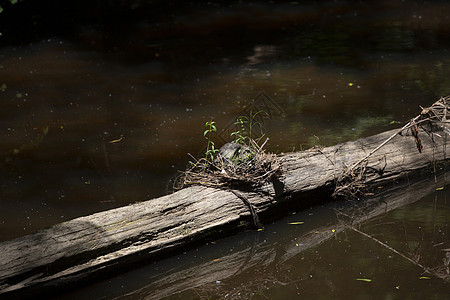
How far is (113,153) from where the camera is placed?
245 inches

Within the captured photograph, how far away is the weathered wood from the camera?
378cm

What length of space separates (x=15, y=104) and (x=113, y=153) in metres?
2.23

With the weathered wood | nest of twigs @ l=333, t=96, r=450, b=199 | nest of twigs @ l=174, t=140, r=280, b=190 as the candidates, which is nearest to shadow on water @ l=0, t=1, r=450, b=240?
nest of twigs @ l=174, t=140, r=280, b=190

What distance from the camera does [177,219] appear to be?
429cm

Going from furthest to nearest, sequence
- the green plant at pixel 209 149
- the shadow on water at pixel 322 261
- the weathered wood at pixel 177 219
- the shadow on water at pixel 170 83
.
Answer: the shadow on water at pixel 170 83, the green plant at pixel 209 149, the shadow on water at pixel 322 261, the weathered wood at pixel 177 219

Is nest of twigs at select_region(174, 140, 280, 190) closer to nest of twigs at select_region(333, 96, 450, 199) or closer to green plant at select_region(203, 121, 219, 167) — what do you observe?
green plant at select_region(203, 121, 219, 167)

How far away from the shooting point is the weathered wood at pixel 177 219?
3.78 meters

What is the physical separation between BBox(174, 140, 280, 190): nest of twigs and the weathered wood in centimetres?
8

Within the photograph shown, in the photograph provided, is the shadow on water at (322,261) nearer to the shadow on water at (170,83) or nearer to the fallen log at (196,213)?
the fallen log at (196,213)

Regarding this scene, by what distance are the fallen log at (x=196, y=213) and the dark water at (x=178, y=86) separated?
1.50 ft

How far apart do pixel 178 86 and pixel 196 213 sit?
404 cm

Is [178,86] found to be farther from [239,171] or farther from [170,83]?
[239,171]

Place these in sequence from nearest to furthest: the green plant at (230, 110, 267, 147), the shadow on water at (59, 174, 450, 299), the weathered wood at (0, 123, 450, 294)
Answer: the weathered wood at (0, 123, 450, 294) → the shadow on water at (59, 174, 450, 299) → the green plant at (230, 110, 267, 147)

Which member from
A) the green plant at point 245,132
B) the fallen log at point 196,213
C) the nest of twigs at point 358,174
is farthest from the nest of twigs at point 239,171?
the nest of twigs at point 358,174
